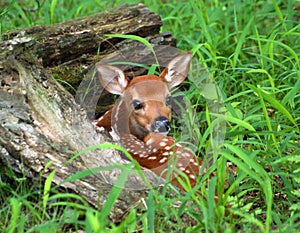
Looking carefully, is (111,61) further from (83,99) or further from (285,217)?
(285,217)

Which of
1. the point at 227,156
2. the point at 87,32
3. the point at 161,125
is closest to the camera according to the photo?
the point at 227,156

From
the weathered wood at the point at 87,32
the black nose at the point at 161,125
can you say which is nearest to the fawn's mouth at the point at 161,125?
the black nose at the point at 161,125

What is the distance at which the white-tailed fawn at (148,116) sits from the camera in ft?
13.4

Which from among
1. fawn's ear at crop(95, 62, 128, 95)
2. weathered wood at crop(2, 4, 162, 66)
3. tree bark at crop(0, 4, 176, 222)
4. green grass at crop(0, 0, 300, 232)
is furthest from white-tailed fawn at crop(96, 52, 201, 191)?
weathered wood at crop(2, 4, 162, 66)

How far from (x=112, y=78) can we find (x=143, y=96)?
0.26 metres

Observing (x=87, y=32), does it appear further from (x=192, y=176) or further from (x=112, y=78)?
(x=192, y=176)

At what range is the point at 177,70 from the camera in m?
4.68

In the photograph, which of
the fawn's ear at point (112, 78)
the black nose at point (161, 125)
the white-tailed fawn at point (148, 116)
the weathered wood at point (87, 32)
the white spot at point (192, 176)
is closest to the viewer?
the white spot at point (192, 176)

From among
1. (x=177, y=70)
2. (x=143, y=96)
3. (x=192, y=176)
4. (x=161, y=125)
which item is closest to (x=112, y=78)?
(x=143, y=96)

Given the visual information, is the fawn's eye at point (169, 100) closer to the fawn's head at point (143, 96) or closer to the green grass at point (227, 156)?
the fawn's head at point (143, 96)

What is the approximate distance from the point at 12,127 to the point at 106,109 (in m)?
1.35

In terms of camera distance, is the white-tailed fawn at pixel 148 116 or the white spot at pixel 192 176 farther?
the white-tailed fawn at pixel 148 116

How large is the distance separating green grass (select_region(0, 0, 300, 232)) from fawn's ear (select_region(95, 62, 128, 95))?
43cm

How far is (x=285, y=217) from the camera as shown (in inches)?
142
